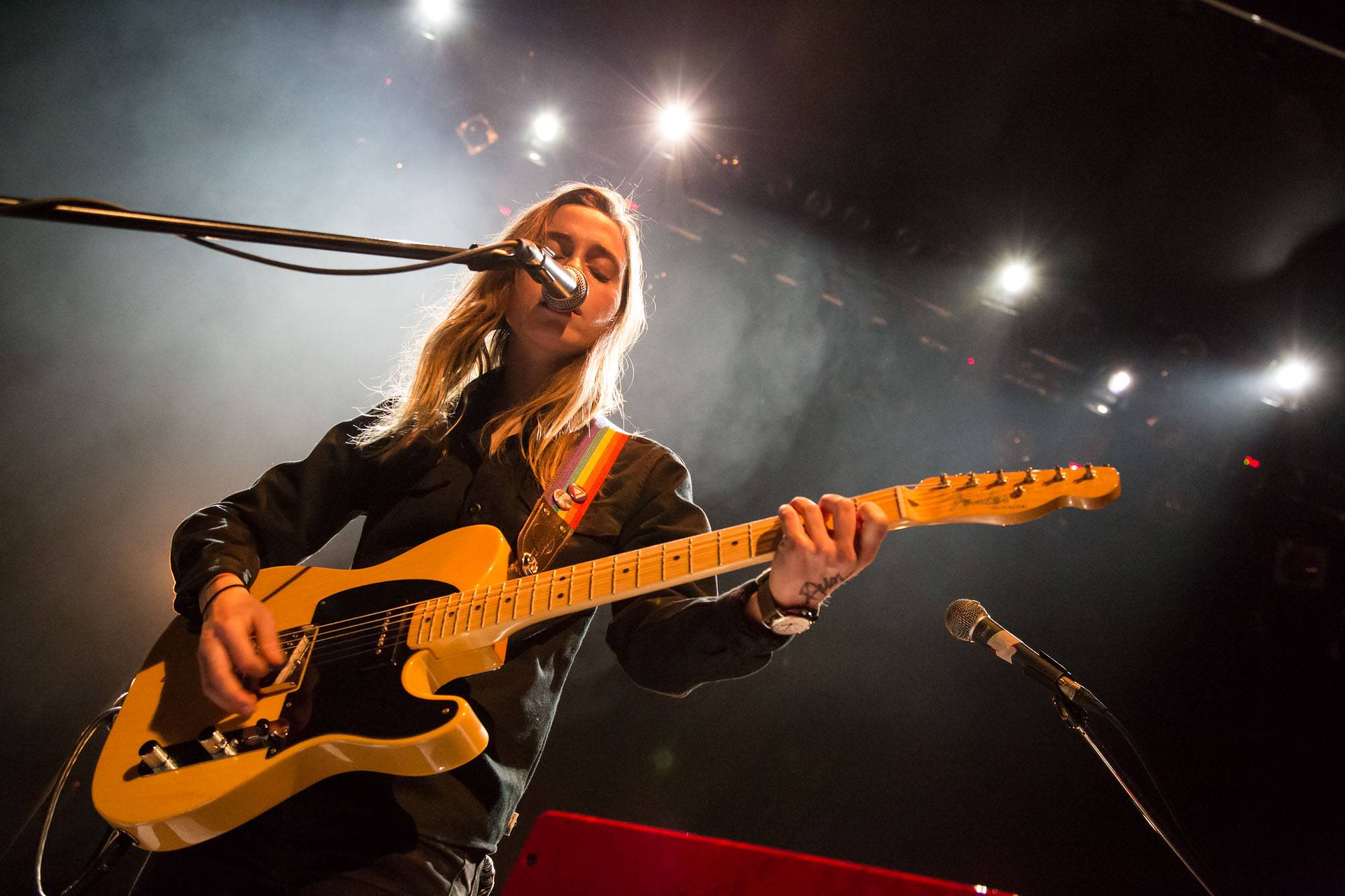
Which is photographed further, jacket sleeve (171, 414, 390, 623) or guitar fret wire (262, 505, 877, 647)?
jacket sleeve (171, 414, 390, 623)

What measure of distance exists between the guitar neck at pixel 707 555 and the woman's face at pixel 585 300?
3.63 ft

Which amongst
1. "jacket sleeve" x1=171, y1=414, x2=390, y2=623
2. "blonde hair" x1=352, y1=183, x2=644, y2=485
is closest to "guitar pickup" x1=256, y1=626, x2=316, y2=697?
"jacket sleeve" x1=171, y1=414, x2=390, y2=623

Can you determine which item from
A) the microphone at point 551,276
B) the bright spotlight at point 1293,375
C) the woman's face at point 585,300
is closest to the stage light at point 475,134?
the woman's face at point 585,300

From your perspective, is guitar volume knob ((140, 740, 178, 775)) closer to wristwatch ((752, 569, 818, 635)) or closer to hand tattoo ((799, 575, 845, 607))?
wristwatch ((752, 569, 818, 635))

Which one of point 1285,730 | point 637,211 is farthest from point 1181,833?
point 637,211

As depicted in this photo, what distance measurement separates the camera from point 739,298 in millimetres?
5711

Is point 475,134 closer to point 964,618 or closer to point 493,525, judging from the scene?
point 493,525

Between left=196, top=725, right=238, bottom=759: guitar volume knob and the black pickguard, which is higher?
the black pickguard

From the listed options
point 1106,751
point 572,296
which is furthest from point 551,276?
point 1106,751

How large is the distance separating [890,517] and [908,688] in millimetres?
3784

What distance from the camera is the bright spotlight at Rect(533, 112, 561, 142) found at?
18.5ft

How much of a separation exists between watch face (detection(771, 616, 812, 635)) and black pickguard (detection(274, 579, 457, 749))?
76cm

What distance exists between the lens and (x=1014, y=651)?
1826mm

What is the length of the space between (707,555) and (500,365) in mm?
1590
